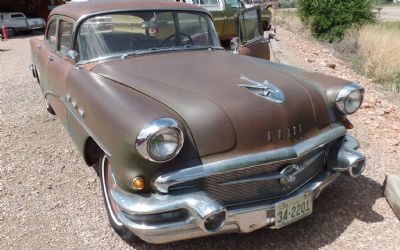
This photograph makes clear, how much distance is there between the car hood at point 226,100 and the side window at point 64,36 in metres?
0.72

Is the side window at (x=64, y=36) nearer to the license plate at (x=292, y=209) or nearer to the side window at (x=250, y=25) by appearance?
the side window at (x=250, y=25)

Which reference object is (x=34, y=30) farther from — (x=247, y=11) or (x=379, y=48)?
(x=247, y=11)

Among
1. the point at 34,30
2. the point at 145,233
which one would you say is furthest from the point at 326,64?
the point at 34,30

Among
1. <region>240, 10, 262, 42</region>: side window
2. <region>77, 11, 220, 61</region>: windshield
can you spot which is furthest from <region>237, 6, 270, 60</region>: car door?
<region>77, 11, 220, 61</region>: windshield

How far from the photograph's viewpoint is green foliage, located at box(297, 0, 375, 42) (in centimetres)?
1498

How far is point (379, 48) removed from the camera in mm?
11102

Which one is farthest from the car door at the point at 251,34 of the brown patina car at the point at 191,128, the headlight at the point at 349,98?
the headlight at the point at 349,98

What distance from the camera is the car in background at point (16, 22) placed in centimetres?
1748

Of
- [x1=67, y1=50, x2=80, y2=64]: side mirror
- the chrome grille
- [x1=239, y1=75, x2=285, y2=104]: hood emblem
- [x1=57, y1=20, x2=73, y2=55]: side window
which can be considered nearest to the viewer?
the chrome grille

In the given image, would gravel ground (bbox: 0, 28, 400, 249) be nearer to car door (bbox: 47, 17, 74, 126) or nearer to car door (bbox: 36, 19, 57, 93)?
car door (bbox: 47, 17, 74, 126)

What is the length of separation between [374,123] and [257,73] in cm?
277

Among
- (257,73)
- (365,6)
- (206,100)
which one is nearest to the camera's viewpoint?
(206,100)

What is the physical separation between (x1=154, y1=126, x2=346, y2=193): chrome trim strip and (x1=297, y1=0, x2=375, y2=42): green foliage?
1338cm

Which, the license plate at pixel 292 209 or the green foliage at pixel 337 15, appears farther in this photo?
the green foliage at pixel 337 15
